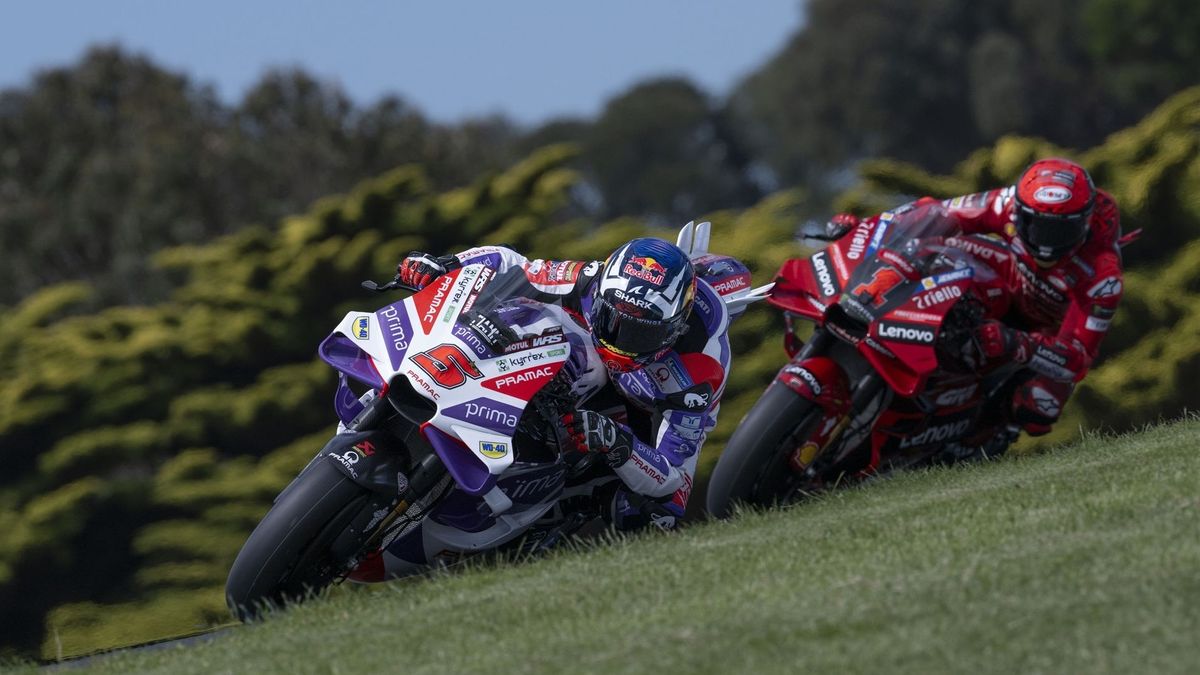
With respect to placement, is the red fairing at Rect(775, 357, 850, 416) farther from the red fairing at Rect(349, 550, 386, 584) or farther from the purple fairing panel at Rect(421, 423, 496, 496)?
the red fairing at Rect(349, 550, 386, 584)

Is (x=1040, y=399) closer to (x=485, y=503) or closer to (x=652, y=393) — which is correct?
(x=652, y=393)

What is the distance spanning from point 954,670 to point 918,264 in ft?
13.3

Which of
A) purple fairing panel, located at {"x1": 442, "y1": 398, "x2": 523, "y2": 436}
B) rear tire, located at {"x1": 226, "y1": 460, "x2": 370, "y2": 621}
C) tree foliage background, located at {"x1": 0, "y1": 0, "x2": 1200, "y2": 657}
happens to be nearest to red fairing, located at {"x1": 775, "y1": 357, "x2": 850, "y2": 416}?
tree foliage background, located at {"x1": 0, "y1": 0, "x2": 1200, "y2": 657}

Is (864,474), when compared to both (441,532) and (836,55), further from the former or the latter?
(836,55)

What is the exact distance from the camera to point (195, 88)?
134ft

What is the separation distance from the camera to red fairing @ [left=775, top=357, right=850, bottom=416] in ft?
27.1

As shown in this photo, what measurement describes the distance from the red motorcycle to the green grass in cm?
71

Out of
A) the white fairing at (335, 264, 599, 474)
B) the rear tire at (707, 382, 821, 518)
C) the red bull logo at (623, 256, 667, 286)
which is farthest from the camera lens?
the rear tire at (707, 382, 821, 518)

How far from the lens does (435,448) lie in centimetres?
678

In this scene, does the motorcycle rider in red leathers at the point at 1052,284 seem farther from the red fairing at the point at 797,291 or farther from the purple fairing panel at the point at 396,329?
the purple fairing panel at the point at 396,329

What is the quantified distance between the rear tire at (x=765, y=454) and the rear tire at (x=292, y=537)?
6.66ft

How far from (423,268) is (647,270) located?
1.04 metres

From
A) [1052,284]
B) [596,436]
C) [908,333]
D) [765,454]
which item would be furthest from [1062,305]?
[596,436]

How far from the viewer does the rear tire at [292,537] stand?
665 cm
